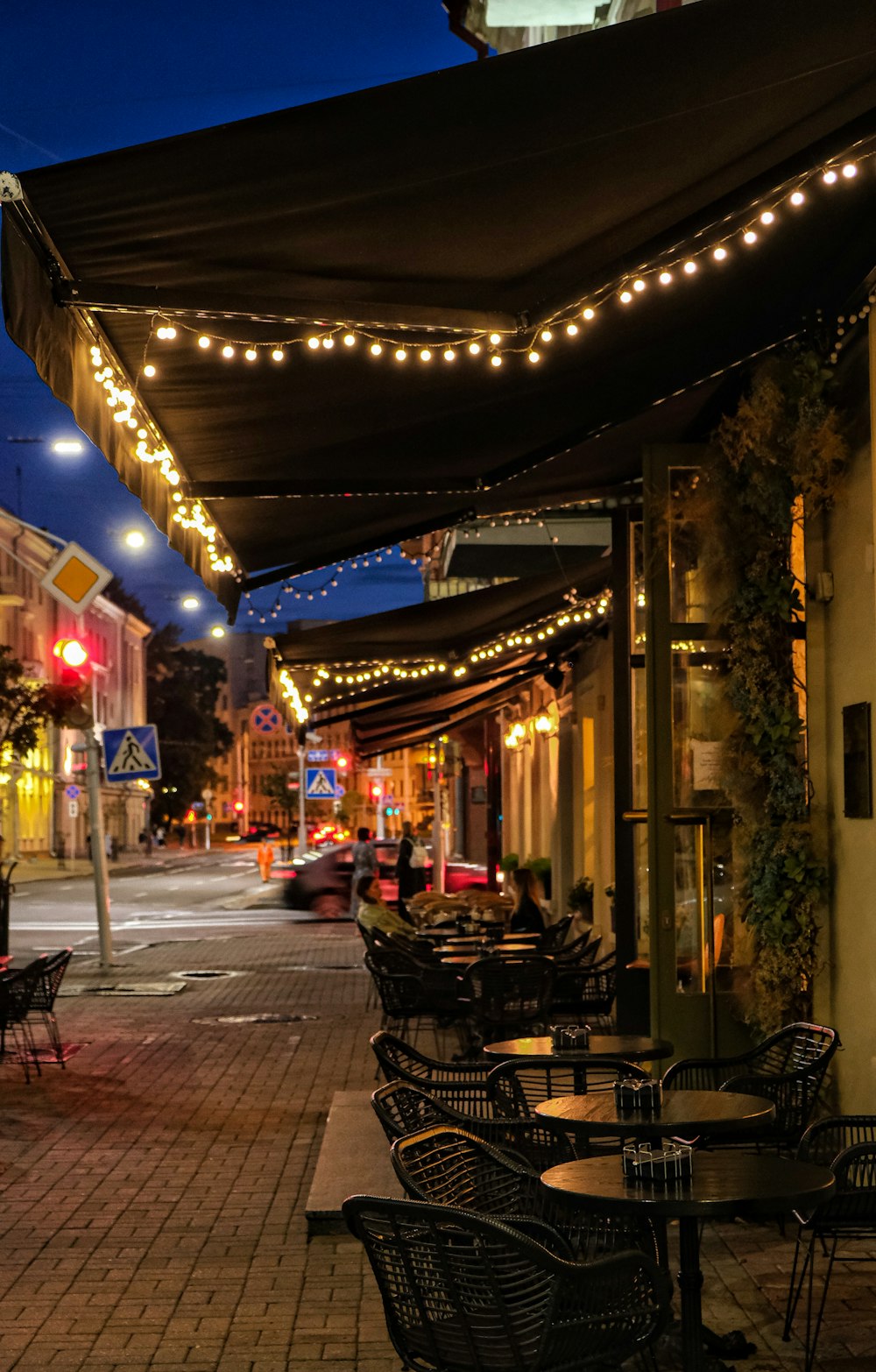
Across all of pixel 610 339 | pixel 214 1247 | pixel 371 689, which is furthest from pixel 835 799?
pixel 371 689

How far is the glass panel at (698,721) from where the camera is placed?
8.74m

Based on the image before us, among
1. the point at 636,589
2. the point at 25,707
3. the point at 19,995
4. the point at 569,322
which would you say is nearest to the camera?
the point at 569,322

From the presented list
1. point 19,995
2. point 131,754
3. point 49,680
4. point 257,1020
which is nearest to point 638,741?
point 19,995

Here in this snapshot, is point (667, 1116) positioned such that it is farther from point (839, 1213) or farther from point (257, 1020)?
point (257, 1020)

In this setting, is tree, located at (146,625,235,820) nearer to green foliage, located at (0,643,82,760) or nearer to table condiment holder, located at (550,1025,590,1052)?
green foliage, located at (0,643,82,760)

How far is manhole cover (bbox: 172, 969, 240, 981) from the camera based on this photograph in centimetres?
1862

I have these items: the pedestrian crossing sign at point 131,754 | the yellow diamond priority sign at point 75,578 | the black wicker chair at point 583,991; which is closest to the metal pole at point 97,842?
the pedestrian crossing sign at point 131,754

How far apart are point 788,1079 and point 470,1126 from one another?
1.34m

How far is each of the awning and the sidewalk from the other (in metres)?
3.27

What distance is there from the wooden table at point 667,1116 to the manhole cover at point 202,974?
13.1 m

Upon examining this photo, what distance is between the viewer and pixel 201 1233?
7.29 m

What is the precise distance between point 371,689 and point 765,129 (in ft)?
38.9

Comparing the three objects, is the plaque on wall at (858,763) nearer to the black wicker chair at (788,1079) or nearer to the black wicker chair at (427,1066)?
the black wicker chair at (788,1079)

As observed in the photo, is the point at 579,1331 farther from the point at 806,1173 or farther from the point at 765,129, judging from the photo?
the point at 765,129
